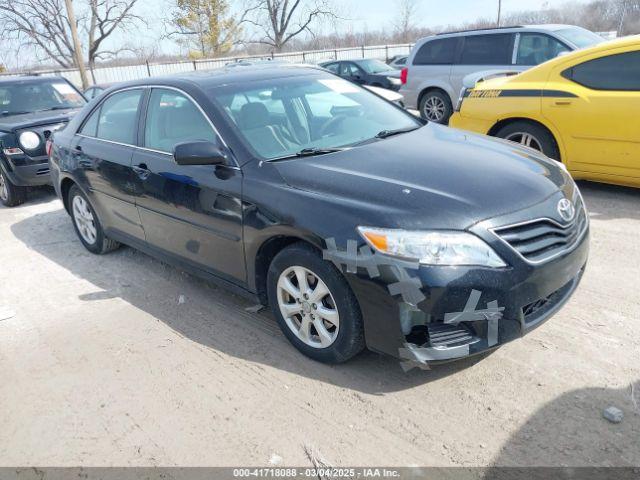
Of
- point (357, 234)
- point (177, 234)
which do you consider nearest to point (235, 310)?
point (177, 234)

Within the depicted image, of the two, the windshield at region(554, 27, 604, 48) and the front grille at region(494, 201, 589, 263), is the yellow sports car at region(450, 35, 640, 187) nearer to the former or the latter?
the front grille at region(494, 201, 589, 263)

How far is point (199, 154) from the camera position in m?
3.13

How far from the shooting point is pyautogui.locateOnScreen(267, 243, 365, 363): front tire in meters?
2.71

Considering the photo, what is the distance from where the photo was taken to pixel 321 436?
2533 mm

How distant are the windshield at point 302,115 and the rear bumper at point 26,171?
466cm

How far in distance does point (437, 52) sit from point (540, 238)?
28.1 ft

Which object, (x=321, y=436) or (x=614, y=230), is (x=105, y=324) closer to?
(x=321, y=436)

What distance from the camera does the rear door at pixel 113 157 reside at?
4.17 m

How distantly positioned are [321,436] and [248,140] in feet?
6.01

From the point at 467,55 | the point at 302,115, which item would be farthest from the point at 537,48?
the point at 302,115

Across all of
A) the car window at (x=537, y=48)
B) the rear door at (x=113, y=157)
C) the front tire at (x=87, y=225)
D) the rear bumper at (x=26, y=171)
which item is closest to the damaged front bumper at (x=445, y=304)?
the rear door at (x=113, y=157)

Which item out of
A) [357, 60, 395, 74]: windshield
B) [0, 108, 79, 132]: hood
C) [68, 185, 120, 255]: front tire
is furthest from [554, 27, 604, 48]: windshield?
[357, 60, 395, 74]: windshield

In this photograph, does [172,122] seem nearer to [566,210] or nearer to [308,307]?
[308,307]

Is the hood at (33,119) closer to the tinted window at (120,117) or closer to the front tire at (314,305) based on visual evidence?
the tinted window at (120,117)
